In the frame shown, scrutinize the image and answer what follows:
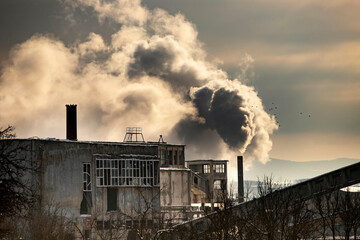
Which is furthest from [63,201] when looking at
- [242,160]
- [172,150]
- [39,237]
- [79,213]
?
[242,160]

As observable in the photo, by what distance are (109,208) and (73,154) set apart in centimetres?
522

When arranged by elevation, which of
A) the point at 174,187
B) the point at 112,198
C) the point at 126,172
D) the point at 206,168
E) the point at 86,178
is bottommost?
the point at 112,198

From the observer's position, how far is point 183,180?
231 feet

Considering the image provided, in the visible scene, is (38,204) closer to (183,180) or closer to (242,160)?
(183,180)

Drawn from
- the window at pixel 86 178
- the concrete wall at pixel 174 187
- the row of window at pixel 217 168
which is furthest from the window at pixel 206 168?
the window at pixel 86 178

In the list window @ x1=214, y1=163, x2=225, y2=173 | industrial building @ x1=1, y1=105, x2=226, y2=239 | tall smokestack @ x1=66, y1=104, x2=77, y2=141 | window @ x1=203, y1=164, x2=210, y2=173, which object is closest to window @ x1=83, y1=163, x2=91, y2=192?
industrial building @ x1=1, y1=105, x2=226, y2=239

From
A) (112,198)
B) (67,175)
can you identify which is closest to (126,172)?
(112,198)

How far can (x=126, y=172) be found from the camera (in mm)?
49531

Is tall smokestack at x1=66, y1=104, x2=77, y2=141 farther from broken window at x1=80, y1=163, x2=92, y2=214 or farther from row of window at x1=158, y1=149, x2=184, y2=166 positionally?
row of window at x1=158, y1=149, x2=184, y2=166

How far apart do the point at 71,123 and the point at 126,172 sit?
6761 millimetres

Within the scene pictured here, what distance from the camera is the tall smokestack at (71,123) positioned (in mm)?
52906

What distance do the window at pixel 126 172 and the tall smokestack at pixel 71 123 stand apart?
5551 mm

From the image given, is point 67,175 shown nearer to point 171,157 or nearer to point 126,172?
point 126,172

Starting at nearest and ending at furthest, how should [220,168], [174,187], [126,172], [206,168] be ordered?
1. [126,172]
2. [174,187]
3. [206,168]
4. [220,168]
